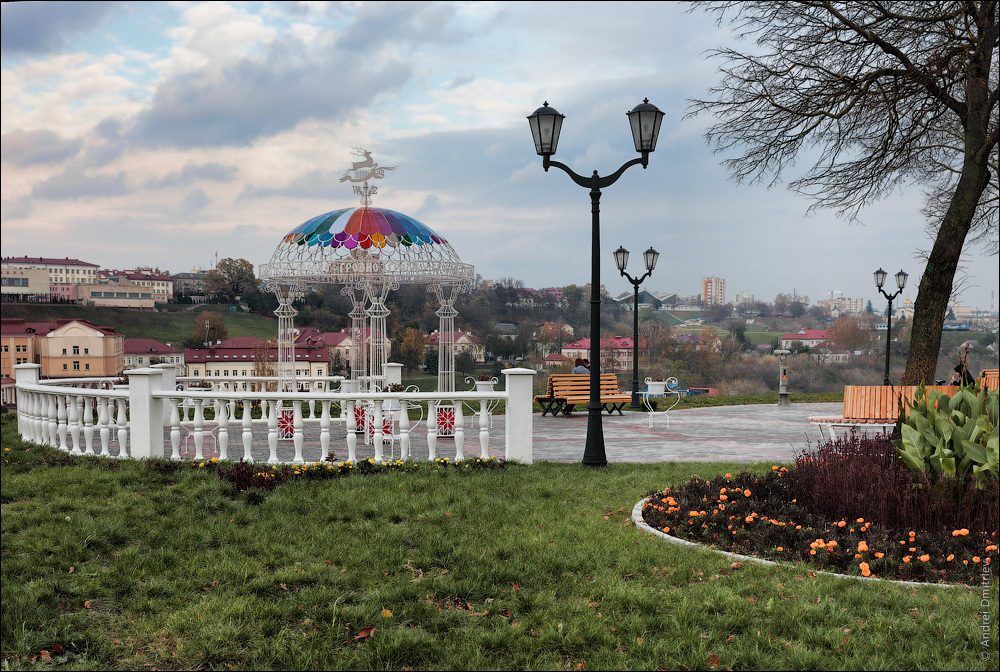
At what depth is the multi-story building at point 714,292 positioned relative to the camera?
152 ft

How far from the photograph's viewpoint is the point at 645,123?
809 cm

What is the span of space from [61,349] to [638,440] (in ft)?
35.5

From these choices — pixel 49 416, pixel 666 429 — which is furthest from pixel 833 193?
pixel 49 416

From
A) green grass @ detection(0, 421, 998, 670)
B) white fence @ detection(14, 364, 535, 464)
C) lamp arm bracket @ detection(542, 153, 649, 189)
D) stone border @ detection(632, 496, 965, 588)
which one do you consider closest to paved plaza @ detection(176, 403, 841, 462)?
white fence @ detection(14, 364, 535, 464)

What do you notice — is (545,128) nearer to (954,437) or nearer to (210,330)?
(954,437)

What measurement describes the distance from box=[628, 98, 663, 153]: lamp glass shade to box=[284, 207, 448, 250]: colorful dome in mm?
4044

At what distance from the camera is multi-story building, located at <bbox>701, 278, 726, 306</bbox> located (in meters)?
46.3

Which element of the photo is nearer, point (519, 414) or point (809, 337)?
point (519, 414)

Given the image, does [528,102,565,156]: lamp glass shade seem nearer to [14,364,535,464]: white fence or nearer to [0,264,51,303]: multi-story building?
[14,364,535,464]: white fence

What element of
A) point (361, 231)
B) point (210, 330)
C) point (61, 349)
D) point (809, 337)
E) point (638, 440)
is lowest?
point (638, 440)

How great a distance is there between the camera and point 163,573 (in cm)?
439

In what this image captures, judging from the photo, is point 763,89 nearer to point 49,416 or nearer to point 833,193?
point 833,193

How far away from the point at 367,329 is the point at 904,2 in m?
10.1

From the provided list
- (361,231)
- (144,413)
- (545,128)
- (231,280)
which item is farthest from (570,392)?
(231,280)
